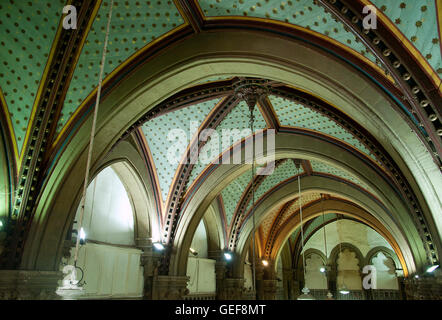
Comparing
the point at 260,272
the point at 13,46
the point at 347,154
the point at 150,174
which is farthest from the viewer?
the point at 260,272

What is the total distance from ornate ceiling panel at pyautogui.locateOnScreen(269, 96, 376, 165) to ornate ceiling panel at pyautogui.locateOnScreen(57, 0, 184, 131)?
301cm

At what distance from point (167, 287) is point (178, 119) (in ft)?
12.5

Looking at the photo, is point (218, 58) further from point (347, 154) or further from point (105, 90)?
point (347, 154)

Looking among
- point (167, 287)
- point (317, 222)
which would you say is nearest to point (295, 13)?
point (167, 287)

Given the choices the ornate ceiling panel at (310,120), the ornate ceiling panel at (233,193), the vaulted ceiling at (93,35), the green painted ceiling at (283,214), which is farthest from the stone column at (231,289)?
the vaulted ceiling at (93,35)

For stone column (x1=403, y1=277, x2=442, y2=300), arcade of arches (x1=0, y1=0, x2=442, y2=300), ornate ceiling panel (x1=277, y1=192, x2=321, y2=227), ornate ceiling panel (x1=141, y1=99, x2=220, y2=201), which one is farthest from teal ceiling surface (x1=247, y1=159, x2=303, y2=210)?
stone column (x1=403, y1=277, x2=442, y2=300)

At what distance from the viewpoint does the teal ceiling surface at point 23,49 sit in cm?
418

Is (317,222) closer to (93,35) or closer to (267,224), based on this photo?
(267,224)

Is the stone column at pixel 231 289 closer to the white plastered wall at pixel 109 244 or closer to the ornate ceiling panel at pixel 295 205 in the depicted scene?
the ornate ceiling panel at pixel 295 205

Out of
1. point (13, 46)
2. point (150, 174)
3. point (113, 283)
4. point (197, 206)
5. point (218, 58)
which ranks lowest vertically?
point (113, 283)

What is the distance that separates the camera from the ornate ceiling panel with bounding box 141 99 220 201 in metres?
7.13
